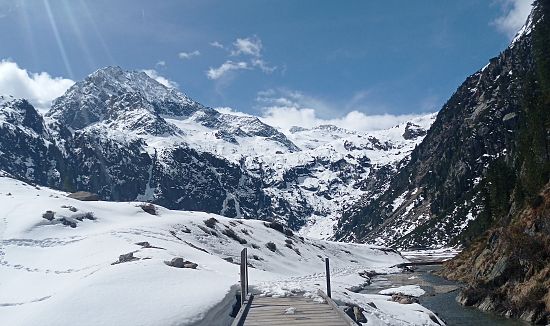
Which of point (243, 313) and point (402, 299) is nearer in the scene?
point (243, 313)

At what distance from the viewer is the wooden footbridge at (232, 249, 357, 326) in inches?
768

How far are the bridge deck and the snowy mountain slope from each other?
1.79 metres

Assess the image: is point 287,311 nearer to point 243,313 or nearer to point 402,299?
point 243,313

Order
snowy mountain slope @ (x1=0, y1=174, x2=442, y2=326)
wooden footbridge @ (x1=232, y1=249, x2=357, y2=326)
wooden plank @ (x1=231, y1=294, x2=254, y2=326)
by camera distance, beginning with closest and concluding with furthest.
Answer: wooden plank @ (x1=231, y1=294, x2=254, y2=326) → wooden footbridge @ (x1=232, y1=249, x2=357, y2=326) → snowy mountain slope @ (x1=0, y1=174, x2=442, y2=326)

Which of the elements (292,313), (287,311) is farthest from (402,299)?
(292,313)

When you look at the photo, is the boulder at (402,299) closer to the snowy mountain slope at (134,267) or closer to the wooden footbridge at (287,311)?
the snowy mountain slope at (134,267)


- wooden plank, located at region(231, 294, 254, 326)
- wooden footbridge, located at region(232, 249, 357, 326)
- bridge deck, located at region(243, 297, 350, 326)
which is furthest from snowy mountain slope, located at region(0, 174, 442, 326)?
bridge deck, located at region(243, 297, 350, 326)

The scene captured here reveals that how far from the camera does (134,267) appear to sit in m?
28.0

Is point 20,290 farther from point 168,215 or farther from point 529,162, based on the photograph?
point 529,162

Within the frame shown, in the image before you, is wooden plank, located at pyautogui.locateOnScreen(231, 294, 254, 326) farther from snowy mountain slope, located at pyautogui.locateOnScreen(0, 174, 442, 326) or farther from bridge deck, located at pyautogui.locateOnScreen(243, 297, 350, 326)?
snowy mountain slope, located at pyautogui.locateOnScreen(0, 174, 442, 326)

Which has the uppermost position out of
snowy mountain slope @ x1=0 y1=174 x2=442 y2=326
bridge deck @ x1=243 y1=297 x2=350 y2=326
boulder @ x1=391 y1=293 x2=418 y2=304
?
snowy mountain slope @ x1=0 y1=174 x2=442 y2=326

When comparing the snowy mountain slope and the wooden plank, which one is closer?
the wooden plank

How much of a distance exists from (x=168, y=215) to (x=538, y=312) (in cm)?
→ 6025

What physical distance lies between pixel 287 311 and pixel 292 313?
0.39 meters
